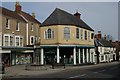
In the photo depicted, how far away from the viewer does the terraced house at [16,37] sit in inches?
1483

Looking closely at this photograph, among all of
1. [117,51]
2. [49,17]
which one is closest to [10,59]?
[49,17]

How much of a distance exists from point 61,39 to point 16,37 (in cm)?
847

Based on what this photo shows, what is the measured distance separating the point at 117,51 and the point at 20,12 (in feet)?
156

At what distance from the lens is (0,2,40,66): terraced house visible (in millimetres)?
37656

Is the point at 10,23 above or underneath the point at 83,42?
above

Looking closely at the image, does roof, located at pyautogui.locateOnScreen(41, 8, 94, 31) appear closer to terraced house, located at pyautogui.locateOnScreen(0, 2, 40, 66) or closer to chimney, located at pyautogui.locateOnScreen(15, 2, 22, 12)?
terraced house, located at pyautogui.locateOnScreen(0, 2, 40, 66)

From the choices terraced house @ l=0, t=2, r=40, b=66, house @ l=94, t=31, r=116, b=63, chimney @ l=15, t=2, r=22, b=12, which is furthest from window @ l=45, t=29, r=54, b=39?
house @ l=94, t=31, r=116, b=63

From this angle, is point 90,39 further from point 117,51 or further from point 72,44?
point 117,51

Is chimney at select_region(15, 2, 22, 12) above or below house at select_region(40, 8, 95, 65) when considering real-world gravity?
above

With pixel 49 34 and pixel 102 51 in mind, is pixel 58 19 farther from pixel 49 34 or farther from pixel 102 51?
pixel 102 51

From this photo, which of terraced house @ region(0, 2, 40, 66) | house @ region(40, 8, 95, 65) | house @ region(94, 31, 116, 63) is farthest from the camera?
house @ region(94, 31, 116, 63)

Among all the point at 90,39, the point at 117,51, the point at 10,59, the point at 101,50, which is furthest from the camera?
the point at 117,51

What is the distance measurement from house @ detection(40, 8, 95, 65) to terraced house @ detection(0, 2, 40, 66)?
12.5 ft

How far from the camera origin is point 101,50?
64812 mm
